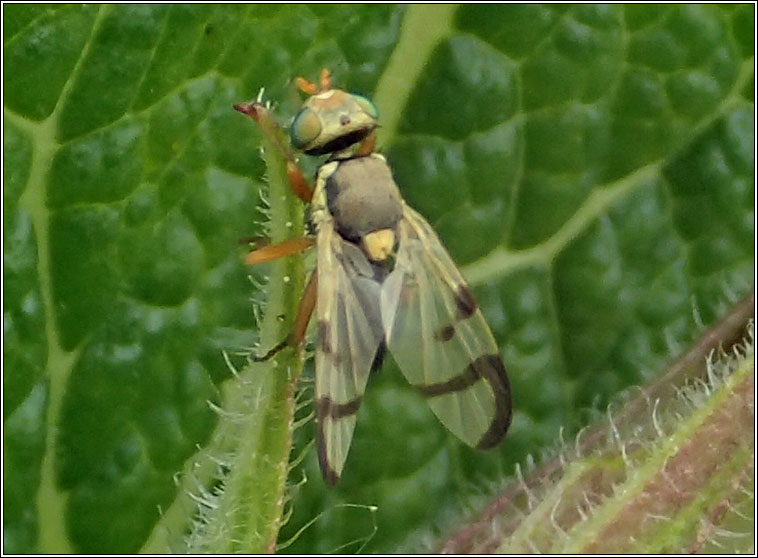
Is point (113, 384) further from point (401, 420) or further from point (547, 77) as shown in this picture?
point (547, 77)

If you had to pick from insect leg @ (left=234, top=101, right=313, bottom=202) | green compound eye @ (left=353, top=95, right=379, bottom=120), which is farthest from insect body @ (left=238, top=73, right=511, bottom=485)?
insect leg @ (left=234, top=101, right=313, bottom=202)

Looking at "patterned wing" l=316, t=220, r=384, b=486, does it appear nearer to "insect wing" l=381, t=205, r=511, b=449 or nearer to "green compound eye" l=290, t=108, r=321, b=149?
"insect wing" l=381, t=205, r=511, b=449

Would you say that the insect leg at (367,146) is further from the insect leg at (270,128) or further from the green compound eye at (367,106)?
the insect leg at (270,128)

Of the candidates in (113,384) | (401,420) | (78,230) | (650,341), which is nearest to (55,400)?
(113,384)

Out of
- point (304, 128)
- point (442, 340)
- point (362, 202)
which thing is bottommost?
point (442, 340)

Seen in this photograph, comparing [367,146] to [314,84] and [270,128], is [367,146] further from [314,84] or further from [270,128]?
[270,128]

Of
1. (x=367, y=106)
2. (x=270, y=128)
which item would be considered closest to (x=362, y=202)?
(x=367, y=106)
